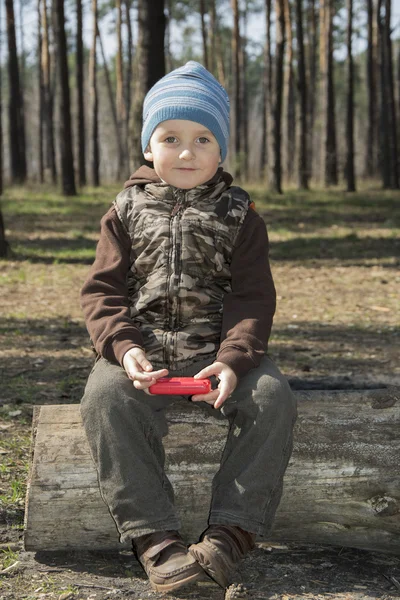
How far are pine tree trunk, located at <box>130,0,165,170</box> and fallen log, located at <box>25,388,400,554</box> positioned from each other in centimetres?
829

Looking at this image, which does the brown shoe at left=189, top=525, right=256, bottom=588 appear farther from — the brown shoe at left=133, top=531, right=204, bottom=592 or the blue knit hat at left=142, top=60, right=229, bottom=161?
the blue knit hat at left=142, top=60, right=229, bottom=161

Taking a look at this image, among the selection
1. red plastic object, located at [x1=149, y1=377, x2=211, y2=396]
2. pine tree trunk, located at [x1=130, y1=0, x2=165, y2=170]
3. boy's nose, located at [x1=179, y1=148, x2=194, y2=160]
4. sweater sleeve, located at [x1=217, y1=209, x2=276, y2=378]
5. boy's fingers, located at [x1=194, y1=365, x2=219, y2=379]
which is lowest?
red plastic object, located at [x1=149, y1=377, x2=211, y2=396]

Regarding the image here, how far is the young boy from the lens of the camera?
9.50 feet

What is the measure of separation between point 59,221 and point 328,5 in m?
14.5

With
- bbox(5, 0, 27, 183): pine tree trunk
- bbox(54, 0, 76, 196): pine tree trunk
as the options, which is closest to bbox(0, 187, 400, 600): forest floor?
bbox(54, 0, 76, 196): pine tree trunk

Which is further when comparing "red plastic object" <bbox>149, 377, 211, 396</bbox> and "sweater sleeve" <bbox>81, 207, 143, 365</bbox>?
"sweater sleeve" <bbox>81, 207, 143, 365</bbox>

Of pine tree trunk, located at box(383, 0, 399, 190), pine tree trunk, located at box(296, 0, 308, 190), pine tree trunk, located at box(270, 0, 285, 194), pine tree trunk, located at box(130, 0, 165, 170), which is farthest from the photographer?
pine tree trunk, located at box(383, 0, 399, 190)

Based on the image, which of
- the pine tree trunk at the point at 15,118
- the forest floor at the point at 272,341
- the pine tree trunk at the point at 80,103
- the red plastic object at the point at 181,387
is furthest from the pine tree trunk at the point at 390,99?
the red plastic object at the point at 181,387

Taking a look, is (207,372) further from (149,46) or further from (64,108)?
(64,108)

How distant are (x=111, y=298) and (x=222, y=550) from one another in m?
1.12

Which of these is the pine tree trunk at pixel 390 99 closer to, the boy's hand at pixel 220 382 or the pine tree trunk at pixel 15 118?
the pine tree trunk at pixel 15 118

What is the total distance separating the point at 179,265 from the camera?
10.7 ft

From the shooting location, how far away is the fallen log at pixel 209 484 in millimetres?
3084

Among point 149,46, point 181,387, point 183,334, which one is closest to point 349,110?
point 149,46
